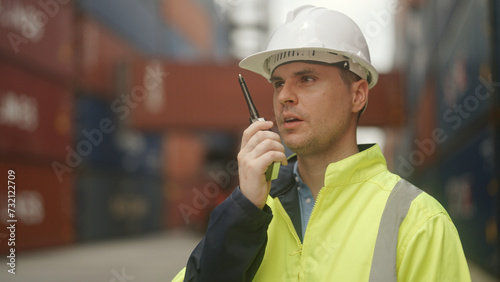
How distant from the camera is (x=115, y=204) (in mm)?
18328

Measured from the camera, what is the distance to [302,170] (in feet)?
7.00

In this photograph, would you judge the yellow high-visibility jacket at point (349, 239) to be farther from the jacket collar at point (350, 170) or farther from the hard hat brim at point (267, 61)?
the hard hat brim at point (267, 61)

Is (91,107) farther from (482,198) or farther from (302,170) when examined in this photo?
(302,170)

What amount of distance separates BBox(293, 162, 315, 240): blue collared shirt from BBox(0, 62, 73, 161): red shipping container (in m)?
10.6

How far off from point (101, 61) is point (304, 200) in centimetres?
1616

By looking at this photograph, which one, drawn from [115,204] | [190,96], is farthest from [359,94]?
[115,204]

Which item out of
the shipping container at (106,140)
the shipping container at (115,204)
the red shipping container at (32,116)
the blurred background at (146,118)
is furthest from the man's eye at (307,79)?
the shipping container at (115,204)

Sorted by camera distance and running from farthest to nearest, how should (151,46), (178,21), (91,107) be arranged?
(178,21)
(151,46)
(91,107)

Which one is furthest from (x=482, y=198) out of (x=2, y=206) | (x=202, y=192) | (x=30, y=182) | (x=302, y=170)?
(x=202, y=192)

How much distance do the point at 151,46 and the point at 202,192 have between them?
25.1 ft

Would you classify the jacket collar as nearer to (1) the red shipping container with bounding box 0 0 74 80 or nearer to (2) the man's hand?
(2) the man's hand

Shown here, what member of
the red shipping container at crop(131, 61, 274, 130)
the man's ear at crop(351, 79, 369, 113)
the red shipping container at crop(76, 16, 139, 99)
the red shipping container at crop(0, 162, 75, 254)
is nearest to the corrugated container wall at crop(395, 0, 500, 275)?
the red shipping container at crop(131, 61, 274, 130)

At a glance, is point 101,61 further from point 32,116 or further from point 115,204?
point 32,116

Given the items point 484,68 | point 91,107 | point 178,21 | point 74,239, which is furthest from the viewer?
point 178,21
